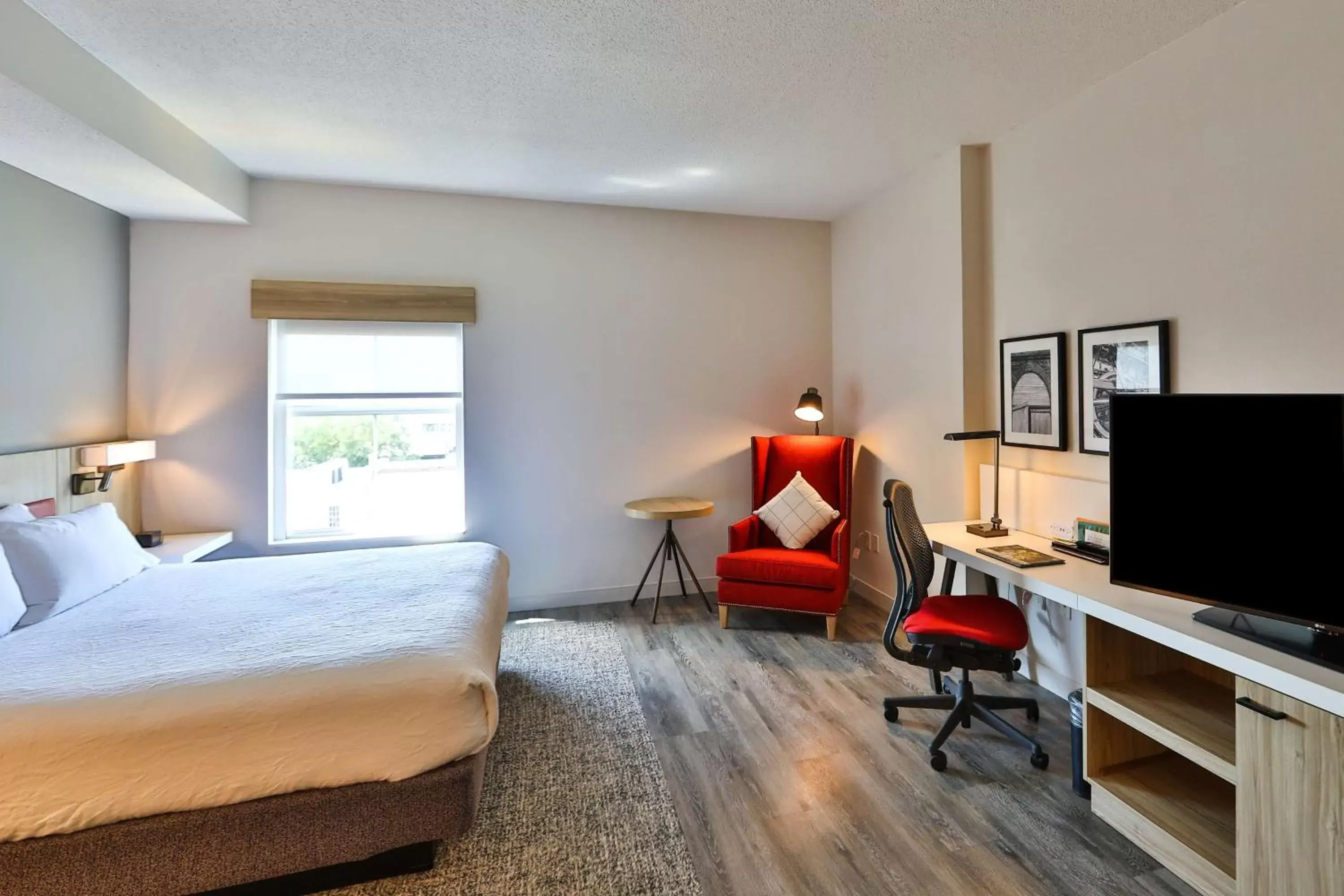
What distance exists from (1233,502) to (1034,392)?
52.1 inches

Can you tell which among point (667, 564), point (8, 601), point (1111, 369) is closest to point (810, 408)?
point (667, 564)

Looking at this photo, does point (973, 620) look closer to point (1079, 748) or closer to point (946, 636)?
point (946, 636)

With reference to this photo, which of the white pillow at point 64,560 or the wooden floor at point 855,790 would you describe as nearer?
the wooden floor at point 855,790

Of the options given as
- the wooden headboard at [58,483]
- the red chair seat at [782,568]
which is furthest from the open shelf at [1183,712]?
the wooden headboard at [58,483]

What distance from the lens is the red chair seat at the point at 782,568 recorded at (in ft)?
11.5

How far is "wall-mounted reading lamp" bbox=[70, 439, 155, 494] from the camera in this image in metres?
2.99

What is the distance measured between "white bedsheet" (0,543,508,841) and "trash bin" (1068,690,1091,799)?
1994 millimetres

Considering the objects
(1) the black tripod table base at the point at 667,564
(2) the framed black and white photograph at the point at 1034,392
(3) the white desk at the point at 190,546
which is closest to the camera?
(2) the framed black and white photograph at the point at 1034,392

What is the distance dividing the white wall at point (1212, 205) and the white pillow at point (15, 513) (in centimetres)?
436

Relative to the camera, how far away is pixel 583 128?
2959 mm

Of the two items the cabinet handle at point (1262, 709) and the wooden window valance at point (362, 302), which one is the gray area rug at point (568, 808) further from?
the wooden window valance at point (362, 302)

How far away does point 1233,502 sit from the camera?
1.68m

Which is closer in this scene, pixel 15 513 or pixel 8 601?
pixel 8 601

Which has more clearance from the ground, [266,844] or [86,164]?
[86,164]
